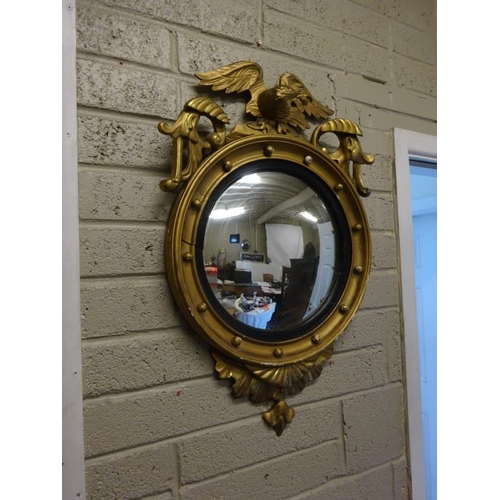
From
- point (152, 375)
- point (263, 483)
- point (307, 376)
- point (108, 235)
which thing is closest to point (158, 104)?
point (108, 235)

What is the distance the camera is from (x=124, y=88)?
70 centimetres

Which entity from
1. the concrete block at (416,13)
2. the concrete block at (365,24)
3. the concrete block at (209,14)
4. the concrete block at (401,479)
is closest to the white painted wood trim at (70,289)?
the concrete block at (209,14)

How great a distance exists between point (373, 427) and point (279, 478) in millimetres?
292

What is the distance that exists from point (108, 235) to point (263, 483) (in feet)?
1.89

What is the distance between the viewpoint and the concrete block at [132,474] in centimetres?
65

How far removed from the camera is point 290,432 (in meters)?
0.84

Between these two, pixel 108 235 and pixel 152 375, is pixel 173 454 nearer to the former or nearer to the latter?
pixel 152 375

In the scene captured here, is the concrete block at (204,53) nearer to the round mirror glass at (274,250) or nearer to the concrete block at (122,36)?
the concrete block at (122,36)

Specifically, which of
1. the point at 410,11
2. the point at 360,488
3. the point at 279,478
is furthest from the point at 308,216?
the point at 410,11

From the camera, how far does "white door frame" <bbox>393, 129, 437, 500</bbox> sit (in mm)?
1044

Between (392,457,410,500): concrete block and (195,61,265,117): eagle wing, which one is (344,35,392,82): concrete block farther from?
(392,457,410,500): concrete block

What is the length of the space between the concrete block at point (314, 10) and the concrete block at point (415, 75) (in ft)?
0.75

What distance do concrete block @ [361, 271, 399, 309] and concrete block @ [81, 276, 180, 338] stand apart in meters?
0.51

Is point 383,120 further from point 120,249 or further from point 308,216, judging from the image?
point 120,249
